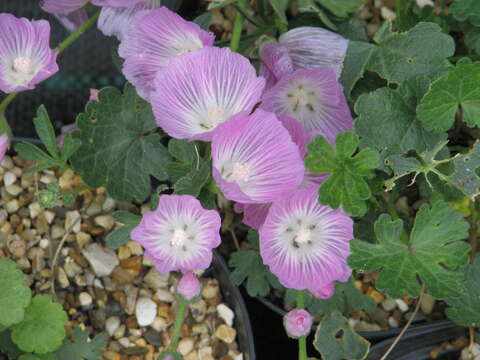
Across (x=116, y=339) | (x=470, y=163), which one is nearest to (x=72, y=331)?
(x=116, y=339)

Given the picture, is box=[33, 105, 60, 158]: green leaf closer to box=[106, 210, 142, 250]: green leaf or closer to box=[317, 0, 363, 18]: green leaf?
box=[106, 210, 142, 250]: green leaf

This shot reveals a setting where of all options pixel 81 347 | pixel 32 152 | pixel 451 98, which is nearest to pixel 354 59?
pixel 451 98

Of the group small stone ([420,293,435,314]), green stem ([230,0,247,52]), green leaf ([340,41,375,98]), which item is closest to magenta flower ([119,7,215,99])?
green stem ([230,0,247,52])

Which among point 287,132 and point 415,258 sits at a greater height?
point 287,132

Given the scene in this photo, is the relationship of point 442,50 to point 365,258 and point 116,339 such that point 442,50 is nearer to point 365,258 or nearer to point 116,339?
point 365,258

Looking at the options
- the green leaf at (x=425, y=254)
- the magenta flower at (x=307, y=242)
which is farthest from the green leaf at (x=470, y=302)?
the magenta flower at (x=307, y=242)

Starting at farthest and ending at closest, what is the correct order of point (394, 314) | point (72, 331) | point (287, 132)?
point (394, 314) → point (72, 331) → point (287, 132)
